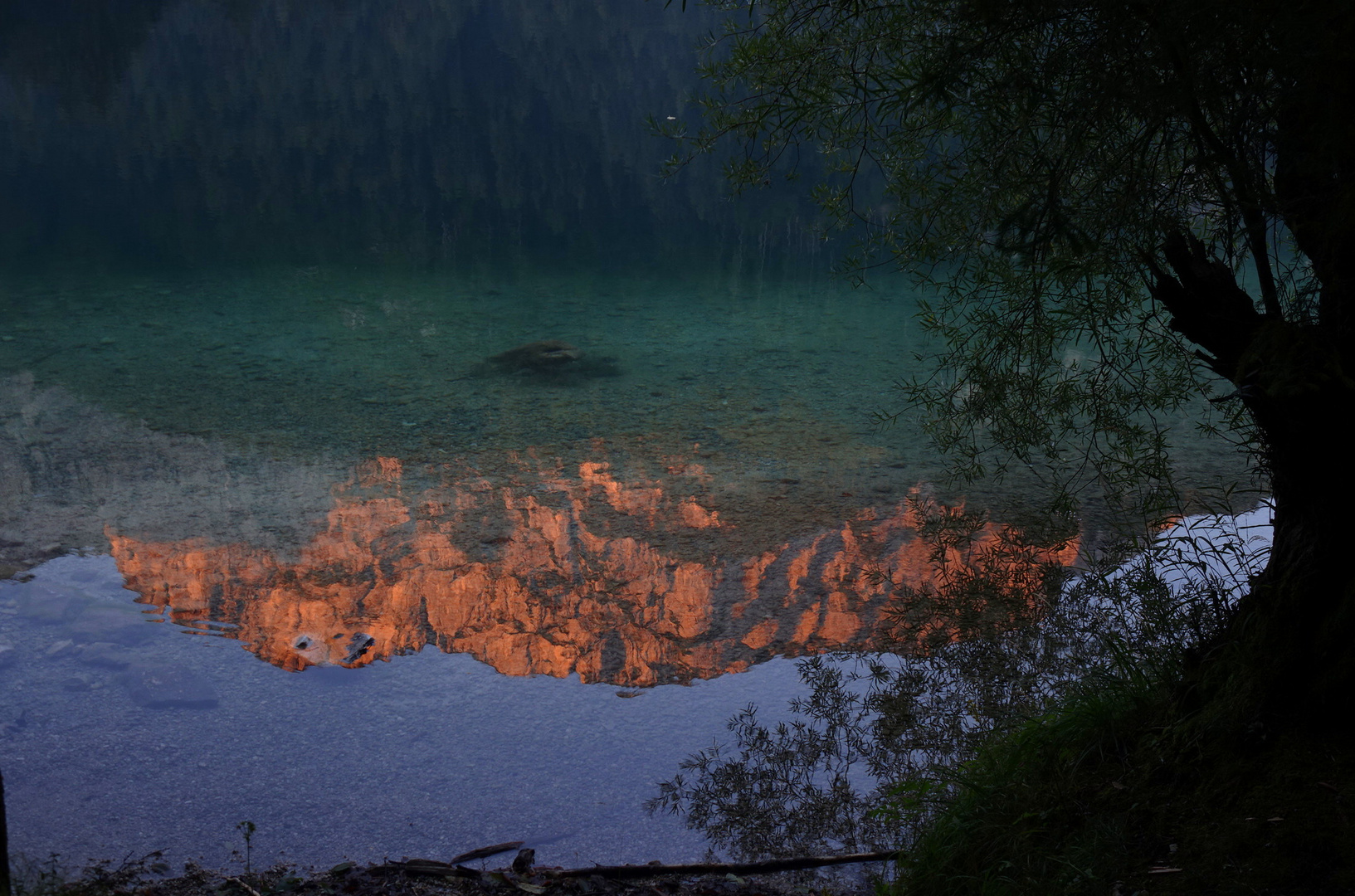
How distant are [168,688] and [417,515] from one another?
5.89 feet

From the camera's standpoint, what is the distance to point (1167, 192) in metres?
2.75

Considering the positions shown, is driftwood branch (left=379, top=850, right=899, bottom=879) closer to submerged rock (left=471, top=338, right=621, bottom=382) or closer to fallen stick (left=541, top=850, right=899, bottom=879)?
fallen stick (left=541, top=850, right=899, bottom=879)

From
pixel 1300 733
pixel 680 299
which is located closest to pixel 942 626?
pixel 1300 733

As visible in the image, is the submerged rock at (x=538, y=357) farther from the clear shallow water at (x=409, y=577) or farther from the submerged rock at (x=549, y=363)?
the clear shallow water at (x=409, y=577)

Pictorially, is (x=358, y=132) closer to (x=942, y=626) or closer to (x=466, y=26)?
(x=466, y=26)

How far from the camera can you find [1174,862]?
2111mm

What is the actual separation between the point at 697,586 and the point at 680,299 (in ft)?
24.6

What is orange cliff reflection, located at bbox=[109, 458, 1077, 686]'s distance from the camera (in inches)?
171

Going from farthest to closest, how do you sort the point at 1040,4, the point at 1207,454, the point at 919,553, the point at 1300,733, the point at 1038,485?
the point at 1207,454 → the point at 1038,485 → the point at 919,553 → the point at 1040,4 → the point at 1300,733

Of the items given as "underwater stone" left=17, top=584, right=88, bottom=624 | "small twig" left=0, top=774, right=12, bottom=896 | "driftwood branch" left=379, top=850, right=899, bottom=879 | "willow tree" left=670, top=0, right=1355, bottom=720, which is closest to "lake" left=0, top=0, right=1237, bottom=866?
"underwater stone" left=17, top=584, right=88, bottom=624

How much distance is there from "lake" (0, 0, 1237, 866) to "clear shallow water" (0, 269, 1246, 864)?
21 mm

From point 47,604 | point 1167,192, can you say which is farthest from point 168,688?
point 1167,192

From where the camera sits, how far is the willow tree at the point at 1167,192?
205 cm

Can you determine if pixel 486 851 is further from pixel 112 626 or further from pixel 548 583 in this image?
pixel 112 626
